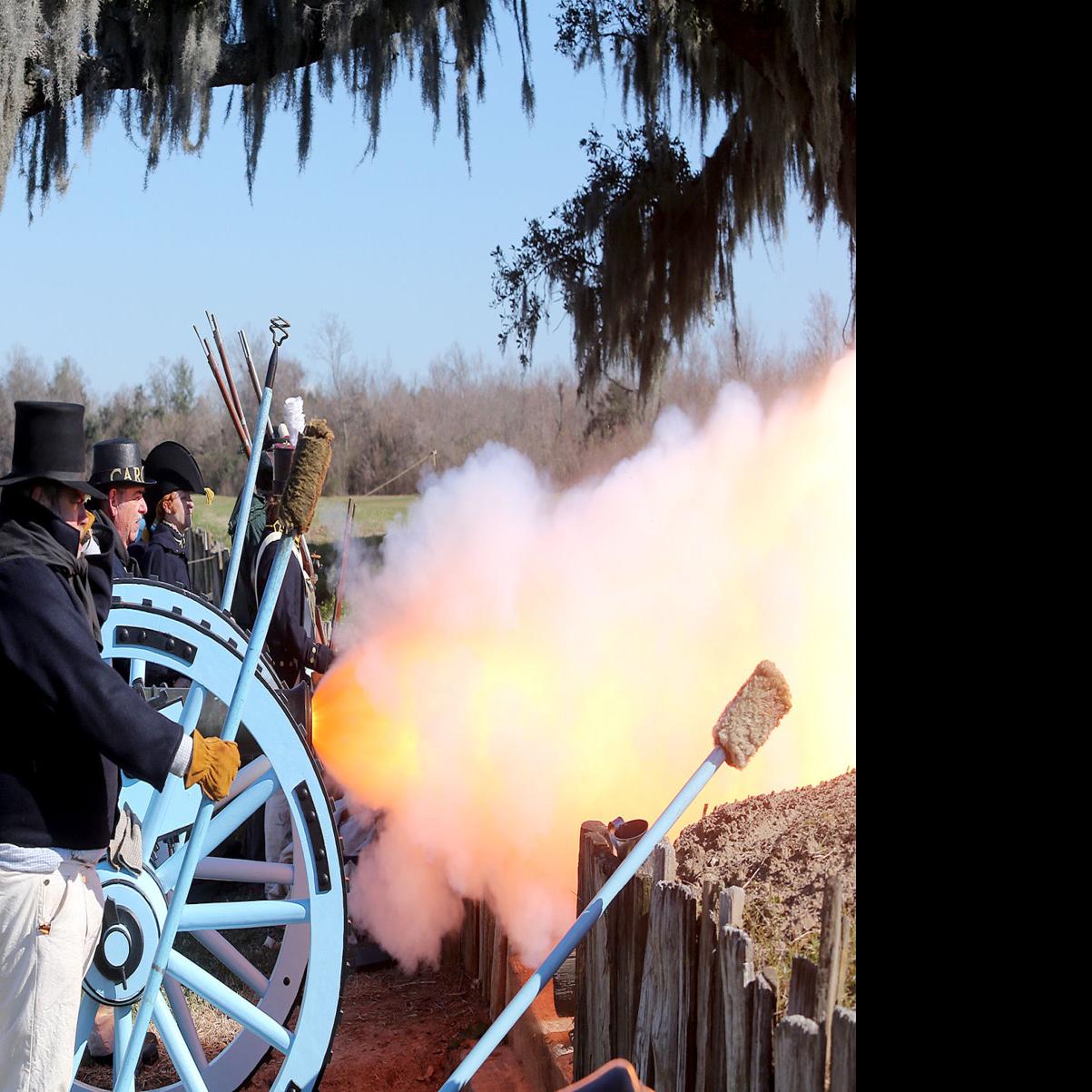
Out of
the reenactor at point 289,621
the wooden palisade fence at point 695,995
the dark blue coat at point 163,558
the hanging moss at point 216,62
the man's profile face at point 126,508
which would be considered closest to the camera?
the wooden palisade fence at point 695,995

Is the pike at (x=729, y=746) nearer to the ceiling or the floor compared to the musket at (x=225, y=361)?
nearer to the floor

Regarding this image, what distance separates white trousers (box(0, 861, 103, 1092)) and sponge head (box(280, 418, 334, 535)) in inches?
40.2

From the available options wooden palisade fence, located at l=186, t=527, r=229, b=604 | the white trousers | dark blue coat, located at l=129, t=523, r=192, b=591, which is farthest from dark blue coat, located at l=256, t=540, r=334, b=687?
wooden palisade fence, located at l=186, t=527, r=229, b=604

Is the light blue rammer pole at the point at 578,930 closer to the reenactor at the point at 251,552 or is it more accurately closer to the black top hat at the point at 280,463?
the black top hat at the point at 280,463

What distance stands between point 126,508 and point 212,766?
5.48 ft

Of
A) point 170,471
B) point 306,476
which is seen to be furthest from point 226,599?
point 170,471

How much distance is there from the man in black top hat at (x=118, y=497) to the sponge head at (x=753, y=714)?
7.45 ft

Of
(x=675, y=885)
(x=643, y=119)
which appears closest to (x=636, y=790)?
(x=675, y=885)

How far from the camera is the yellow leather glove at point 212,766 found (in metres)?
3.09

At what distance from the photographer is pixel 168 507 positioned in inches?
242

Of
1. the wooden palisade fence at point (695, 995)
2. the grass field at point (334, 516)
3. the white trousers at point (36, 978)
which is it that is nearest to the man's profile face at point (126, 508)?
the white trousers at point (36, 978)

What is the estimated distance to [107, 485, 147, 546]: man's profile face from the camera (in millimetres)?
4426

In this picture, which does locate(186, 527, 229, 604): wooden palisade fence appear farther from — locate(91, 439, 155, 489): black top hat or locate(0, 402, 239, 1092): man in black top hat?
locate(0, 402, 239, 1092): man in black top hat
